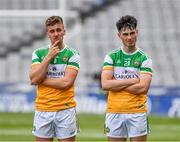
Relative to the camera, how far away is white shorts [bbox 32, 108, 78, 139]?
31.0ft

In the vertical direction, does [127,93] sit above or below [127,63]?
below

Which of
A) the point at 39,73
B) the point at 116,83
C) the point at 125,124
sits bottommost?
the point at 125,124

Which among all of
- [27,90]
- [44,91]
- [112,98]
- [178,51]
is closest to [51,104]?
[44,91]

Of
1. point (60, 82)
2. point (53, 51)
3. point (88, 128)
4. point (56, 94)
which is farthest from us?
point (88, 128)

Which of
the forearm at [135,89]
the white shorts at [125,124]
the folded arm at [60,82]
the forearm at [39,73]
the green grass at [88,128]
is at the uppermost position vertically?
the forearm at [39,73]

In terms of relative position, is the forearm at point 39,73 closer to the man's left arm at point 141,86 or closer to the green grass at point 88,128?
the man's left arm at point 141,86

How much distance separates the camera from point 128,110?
9438 millimetres

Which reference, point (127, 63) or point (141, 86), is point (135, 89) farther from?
point (127, 63)

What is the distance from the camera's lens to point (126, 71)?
950 cm

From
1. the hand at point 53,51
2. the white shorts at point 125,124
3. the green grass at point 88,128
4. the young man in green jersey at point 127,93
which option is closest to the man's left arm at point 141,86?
the young man in green jersey at point 127,93

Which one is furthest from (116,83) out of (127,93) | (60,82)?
(60,82)

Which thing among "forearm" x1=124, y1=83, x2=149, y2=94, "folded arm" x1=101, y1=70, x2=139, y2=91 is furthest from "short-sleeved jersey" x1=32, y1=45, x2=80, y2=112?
"forearm" x1=124, y1=83, x2=149, y2=94

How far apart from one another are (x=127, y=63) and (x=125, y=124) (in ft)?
2.46

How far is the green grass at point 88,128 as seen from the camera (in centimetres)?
1781
